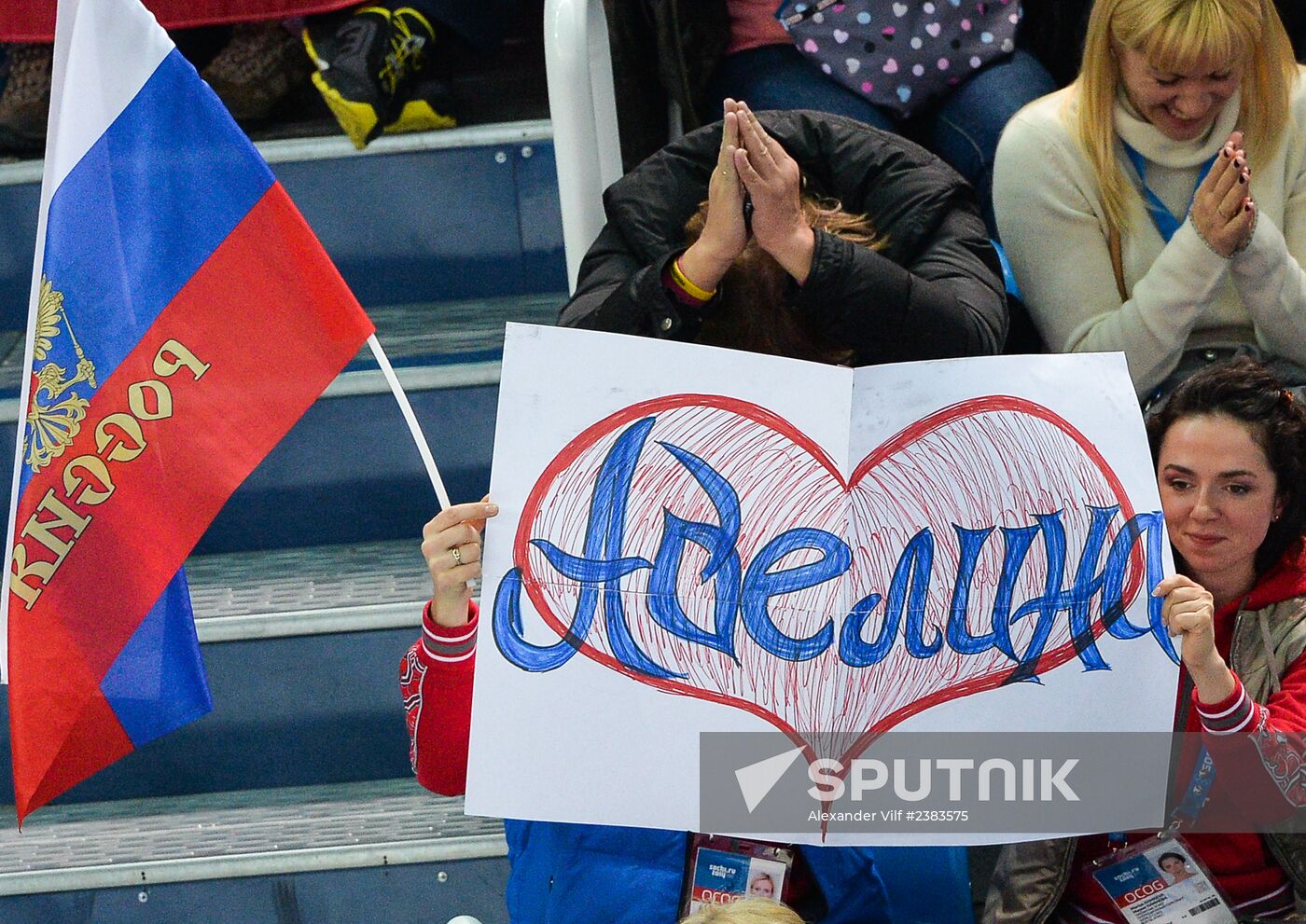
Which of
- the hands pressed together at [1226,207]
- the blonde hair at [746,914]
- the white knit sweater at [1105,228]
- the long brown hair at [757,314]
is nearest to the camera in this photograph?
the blonde hair at [746,914]

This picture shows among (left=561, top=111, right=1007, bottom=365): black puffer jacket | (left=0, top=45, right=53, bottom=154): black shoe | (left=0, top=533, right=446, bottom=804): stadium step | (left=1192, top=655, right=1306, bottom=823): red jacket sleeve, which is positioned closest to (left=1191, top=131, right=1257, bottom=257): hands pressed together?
(left=561, top=111, right=1007, bottom=365): black puffer jacket

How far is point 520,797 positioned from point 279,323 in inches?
17.7

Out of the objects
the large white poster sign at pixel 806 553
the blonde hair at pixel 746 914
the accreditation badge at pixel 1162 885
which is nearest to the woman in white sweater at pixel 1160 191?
the large white poster sign at pixel 806 553

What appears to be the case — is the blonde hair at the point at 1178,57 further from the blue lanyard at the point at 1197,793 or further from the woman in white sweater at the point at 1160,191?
the blue lanyard at the point at 1197,793

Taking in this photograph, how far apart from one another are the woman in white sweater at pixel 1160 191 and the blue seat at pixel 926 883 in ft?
1.94

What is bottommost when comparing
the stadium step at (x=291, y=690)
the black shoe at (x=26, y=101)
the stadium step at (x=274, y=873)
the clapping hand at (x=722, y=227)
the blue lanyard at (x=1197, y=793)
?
the stadium step at (x=274, y=873)

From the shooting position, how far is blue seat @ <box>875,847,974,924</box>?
145cm

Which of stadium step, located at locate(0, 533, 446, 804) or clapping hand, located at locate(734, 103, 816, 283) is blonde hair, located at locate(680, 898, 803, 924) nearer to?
clapping hand, located at locate(734, 103, 816, 283)

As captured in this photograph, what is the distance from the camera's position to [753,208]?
1336 mm

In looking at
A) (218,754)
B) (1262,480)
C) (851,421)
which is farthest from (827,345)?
(218,754)

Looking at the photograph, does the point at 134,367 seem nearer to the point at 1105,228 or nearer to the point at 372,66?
the point at 372,66

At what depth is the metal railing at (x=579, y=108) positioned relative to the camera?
182 centimetres

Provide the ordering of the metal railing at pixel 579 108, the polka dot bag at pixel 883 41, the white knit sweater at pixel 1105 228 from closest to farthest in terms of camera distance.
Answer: the white knit sweater at pixel 1105 228 → the metal railing at pixel 579 108 → the polka dot bag at pixel 883 41

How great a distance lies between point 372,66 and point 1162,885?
55.9 inches
